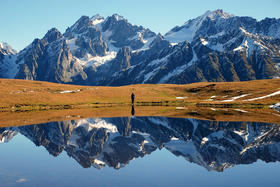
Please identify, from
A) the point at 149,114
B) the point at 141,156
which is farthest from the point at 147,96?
the point at 141,156

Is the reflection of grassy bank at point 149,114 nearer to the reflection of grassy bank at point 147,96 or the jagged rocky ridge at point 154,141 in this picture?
the jagged rocky ridge at point 154,141

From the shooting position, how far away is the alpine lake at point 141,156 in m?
25.5

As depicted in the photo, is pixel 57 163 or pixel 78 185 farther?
pixel 57 163

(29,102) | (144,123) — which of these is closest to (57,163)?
(144,123)

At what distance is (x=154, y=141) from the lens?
147ft

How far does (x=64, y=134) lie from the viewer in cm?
5166

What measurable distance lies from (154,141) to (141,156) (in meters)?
10.2

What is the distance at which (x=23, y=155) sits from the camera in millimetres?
36312

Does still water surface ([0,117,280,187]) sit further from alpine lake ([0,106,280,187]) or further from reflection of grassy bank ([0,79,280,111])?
reflection of grassy bank ([0,79,280,111])

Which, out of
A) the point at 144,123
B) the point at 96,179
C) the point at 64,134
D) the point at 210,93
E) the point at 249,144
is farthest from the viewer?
the point at 210,93

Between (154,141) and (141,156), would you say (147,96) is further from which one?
(141,156)

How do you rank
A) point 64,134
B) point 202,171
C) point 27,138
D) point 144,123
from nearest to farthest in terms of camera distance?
point 202,171 → point 27,138 → point 64,134 → point 144,123

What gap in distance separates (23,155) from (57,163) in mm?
6879

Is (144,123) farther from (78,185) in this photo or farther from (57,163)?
(78,185)
